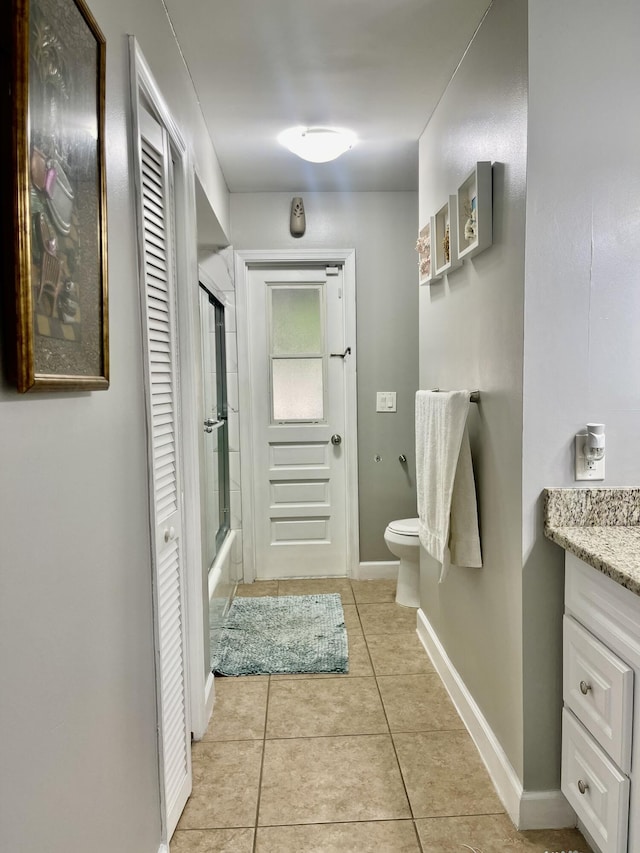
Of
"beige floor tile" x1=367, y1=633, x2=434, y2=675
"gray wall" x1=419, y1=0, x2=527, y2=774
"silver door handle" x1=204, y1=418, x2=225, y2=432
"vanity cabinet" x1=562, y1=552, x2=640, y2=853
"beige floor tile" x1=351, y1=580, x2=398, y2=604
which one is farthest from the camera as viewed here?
"beige floor tile" x1=351, y1=580, x2=398, y2=604

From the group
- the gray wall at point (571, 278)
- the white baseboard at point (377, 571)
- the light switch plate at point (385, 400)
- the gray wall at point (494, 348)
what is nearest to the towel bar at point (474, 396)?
the gray wall at point (494, 348)

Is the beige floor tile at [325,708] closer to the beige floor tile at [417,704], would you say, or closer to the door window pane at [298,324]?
the beige floor tile at [417,704]

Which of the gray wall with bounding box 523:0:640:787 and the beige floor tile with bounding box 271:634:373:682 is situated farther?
the beige floor tile with bounding box 271:634:373:682

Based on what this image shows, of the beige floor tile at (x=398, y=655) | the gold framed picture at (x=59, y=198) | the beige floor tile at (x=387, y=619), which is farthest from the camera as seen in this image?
the beige floor tile at (x=387, y=619)

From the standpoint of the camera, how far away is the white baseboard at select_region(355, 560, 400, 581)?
152 inches

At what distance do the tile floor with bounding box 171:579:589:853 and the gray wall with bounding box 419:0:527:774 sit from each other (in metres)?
0.20

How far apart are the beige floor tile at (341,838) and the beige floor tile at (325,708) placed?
47cm

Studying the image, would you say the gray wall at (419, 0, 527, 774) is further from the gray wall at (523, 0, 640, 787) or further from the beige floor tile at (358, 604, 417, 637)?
the beige floor tile at (358, 604, 417, 637)

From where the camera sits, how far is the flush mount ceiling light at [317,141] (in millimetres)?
2760

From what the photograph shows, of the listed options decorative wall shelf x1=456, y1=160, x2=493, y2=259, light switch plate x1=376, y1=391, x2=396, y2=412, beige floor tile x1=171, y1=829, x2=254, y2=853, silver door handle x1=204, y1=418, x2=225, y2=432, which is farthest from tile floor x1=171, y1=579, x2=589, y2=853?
decorative wall shelf x1=456, y1=160, x2=493, y2=259

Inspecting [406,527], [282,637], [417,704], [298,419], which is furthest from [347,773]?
[298,419]

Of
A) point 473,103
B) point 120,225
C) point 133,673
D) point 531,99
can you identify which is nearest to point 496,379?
point 531,99

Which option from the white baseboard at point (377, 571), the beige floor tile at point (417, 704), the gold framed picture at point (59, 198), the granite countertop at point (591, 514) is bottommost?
the beige floor tile at point (417, 704)

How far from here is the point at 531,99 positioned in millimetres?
1579
